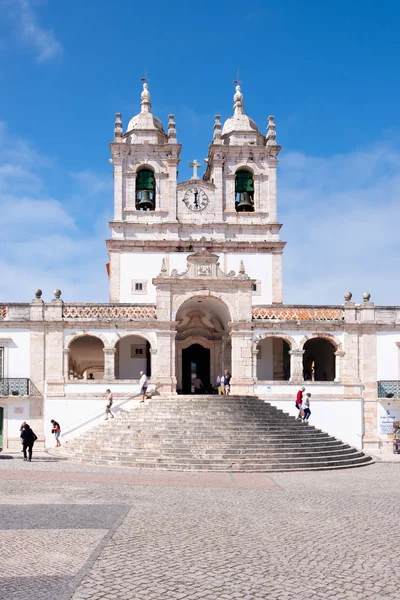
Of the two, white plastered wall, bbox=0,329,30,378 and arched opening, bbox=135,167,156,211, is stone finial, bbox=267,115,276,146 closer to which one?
arched opening, bbox=135,167,156,211

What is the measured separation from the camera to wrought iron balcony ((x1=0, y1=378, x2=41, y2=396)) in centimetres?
2505

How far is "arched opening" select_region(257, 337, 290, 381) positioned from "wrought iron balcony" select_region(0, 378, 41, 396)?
9.03m

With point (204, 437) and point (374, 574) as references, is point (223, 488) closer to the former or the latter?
point (204, 437)

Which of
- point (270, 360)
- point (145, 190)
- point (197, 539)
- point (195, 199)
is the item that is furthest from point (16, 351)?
point (197, 539)

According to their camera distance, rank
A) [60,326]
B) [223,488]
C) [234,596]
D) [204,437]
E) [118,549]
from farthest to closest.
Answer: [60,326] → [204,437] → [223,488] → [118,549] → [234,596]

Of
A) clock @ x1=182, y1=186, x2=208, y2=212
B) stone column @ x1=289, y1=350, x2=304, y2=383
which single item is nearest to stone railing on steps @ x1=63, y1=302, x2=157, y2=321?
stone column @ x1=289, y1=350, x2=304, y2=383

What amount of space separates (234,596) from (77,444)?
50.4 feet

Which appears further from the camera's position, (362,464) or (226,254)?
(226,254)

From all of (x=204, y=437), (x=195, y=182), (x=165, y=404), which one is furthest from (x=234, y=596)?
(x=195, y=182)

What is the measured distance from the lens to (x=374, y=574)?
7.92 m

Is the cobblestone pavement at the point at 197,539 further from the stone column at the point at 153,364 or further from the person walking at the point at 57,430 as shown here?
the stone column at the point at 153,364

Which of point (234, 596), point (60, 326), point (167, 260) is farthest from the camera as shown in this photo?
point (167, 260)

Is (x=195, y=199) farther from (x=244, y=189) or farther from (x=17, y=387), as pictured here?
(x=17, y=387)

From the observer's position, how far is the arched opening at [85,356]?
3170 cm
